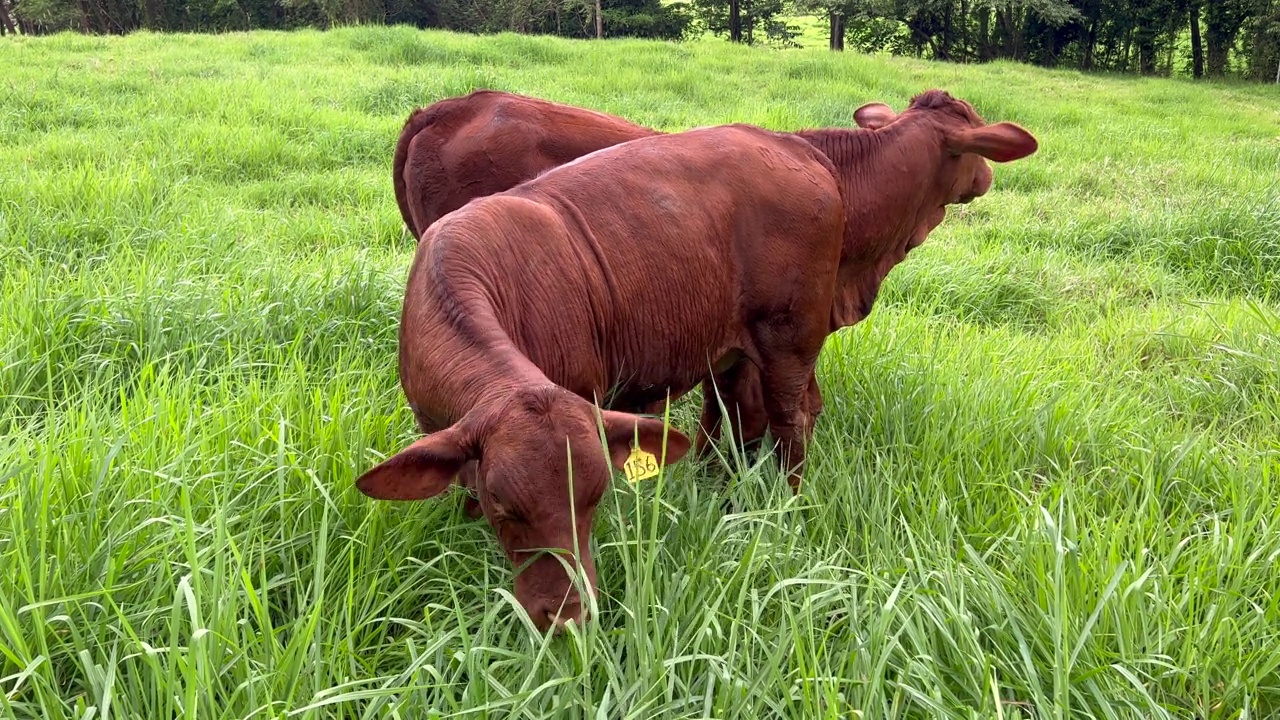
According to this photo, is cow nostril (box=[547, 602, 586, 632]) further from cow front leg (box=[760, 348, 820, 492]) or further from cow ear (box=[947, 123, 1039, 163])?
cow ear (box=[947, 123, 1039, 163])

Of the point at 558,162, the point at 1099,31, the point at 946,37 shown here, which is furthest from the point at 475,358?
the point at 946,37

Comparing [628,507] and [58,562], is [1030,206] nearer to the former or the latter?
[628,507]

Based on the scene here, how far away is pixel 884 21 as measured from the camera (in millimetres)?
32594

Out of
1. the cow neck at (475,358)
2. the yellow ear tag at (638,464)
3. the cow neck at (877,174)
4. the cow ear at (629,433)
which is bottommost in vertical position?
the yellow ear tag at (638,464)

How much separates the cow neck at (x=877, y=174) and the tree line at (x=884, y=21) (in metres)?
22.3

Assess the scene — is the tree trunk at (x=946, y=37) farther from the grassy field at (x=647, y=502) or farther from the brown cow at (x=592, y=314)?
the brown cow at (x=592, y=314)

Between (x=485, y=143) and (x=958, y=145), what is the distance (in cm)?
179

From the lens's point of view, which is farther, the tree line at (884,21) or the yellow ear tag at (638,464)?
the tree line at (884,21)

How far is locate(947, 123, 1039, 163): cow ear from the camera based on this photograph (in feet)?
9.64

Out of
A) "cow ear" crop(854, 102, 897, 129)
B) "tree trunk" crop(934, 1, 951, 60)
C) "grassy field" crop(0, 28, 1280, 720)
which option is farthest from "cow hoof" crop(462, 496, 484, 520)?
"tree trunk" crop(934, 1, 951, 60)

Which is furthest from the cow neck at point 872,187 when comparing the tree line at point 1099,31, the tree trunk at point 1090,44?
the tree trunk at point 1090,44

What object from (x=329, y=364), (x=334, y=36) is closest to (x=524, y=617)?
(x=329, y=364)

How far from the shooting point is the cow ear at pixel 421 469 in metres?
1.72

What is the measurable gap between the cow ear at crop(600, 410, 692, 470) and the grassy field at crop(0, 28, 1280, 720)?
10 cm
